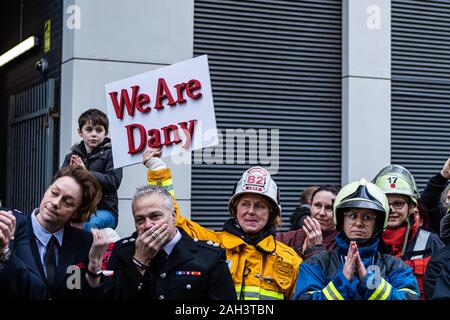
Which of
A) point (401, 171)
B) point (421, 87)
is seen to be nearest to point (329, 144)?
point (421, 87)

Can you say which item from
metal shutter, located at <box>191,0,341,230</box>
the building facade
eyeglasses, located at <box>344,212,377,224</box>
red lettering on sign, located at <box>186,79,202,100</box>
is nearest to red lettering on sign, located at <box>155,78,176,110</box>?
red lettering on sign, located at <box>186,79,202,100</box>

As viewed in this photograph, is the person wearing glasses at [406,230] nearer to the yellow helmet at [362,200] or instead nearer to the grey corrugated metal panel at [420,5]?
the yellow helmet at [362,200]

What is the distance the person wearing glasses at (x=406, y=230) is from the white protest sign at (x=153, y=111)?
1356mm

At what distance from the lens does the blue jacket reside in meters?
3.90

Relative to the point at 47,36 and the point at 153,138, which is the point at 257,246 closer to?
the point at 153,138

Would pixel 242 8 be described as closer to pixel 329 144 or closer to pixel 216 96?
pixel 216 96

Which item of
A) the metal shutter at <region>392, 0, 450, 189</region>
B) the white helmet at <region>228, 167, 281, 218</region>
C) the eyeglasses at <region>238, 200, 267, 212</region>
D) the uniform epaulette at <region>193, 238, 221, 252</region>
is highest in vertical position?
the metal shutter at <region>392, 0, 450, 189</region>

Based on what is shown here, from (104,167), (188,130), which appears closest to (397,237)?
(188,130)

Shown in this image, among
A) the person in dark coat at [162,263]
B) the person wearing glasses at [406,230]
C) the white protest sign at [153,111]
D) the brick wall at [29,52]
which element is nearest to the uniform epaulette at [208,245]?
the person in dark coat at [162,263]

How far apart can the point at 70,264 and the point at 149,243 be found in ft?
1.49

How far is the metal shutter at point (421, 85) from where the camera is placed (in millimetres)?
10609

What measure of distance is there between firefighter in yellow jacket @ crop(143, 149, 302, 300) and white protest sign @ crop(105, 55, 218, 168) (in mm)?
805

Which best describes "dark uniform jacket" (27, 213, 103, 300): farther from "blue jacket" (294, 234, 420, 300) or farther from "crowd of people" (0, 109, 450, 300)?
"blue jacket" (294, 234, 420, 300)
